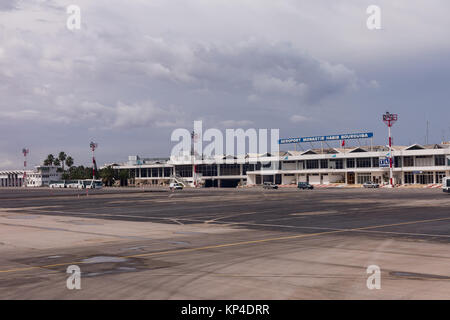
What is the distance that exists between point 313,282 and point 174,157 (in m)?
159

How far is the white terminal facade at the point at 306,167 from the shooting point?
112 metres

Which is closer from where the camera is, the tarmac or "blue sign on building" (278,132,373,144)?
the tarmac

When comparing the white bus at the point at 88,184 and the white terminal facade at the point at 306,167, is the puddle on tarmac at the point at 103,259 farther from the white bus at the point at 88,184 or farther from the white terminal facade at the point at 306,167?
the white bus at the point at 88,184

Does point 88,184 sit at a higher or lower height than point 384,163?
A: lower

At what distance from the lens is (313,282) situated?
36.9 ft

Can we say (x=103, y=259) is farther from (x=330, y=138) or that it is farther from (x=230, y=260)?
(x=330, y=138)

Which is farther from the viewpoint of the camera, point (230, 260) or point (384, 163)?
point (384, 163)

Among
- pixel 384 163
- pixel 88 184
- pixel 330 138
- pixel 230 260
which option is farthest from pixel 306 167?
pixel 230 260

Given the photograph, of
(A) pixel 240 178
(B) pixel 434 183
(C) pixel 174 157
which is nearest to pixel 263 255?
(B) pixel 434 183

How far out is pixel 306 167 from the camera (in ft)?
Answer: 447

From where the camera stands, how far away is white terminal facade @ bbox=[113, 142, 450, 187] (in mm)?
111594

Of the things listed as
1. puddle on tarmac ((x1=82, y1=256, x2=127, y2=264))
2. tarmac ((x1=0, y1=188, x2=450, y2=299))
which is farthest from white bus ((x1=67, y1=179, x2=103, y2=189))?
puddle on tarmac ((x1=82, y1=256, x2=127, y2=264))

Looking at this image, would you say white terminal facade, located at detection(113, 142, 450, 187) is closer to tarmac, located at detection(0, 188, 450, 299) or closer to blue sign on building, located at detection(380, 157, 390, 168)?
blue sign on building, located at detection(380, 157, 390, 168)
